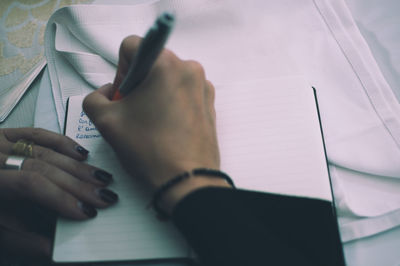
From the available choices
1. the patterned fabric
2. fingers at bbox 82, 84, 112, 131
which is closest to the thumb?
fingers at bbox 82, 84, 112, 131

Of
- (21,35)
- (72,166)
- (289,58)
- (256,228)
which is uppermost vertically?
(21,35)

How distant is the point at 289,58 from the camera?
1.63 feet

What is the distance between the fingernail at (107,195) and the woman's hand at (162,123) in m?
0.05

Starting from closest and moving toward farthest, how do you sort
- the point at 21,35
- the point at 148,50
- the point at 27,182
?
the point at 148,50, the point at 27,182, the point at 21,35

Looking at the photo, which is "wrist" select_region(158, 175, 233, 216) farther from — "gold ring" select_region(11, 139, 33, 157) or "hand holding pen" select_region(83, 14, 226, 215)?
"gold ring" select_region(11, 139, 33, 157)

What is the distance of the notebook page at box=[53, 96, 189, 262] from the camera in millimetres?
343

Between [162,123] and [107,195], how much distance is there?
0.41ft

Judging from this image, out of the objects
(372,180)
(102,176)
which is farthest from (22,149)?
(372,180)

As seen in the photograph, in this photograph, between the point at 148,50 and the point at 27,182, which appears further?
the point at 27,182

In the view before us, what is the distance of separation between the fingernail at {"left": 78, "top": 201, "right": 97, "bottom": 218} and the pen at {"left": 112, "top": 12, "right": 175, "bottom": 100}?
0.48 ft

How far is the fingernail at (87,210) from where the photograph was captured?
36 centimetres

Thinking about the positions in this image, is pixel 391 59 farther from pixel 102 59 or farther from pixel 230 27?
pixel 102 59

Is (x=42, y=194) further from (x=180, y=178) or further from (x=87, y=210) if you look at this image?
(x=180, y=178)

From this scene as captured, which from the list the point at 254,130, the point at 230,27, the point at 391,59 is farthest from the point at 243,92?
the point at 391,59
